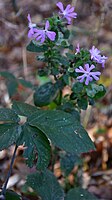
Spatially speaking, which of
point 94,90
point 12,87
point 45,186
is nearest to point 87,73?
point 94,90

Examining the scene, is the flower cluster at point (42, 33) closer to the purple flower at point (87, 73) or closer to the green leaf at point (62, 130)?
the purple flower at point (87, 73)

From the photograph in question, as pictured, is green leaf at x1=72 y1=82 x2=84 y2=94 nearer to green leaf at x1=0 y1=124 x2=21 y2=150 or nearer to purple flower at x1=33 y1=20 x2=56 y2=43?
purple flower at x1=33 y1=20 x2=56 y2=43

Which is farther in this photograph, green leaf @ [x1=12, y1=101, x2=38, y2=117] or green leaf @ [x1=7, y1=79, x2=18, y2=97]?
green leaf @ [x1=7, y1=79, x2=18, y2=97]

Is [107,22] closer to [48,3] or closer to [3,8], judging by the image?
[48,3]

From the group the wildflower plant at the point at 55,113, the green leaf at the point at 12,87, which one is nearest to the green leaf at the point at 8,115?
the wildflower plant at the point at 55,113

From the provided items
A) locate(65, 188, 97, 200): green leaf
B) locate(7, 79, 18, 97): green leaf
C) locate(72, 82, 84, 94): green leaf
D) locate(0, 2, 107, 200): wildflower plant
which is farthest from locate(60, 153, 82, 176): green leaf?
locate(7, 79, 18, 97): green leaf

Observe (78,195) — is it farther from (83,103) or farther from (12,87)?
(12,87)
